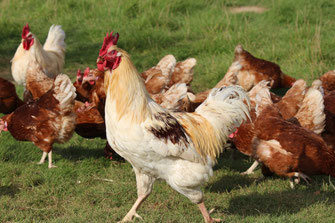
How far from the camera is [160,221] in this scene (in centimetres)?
444

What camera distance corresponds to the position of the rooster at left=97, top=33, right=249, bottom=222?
169 inches

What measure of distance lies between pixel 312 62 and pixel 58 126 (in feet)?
18.7

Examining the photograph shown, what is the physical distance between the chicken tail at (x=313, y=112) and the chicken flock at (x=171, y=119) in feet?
0.04

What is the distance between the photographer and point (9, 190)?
18.7ft

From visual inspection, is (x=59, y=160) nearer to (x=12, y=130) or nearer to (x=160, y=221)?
(x=12, y=130)

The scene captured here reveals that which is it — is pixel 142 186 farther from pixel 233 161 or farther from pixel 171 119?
pixel 233 161

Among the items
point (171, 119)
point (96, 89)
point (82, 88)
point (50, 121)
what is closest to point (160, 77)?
point (96, 89)

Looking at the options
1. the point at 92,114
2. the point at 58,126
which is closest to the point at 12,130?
the point at 58,126

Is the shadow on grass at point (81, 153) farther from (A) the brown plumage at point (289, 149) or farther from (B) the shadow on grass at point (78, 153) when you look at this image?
(A) the brown plumage at point (289, 149)

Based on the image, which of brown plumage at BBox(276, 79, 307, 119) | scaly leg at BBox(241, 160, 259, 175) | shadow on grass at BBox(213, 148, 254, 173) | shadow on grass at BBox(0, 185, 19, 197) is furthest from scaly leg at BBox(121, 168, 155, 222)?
brown plumage at BBox(276, 79, 307, 119)

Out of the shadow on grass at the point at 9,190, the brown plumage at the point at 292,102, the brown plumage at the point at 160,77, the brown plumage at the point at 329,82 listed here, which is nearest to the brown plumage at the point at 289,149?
the brown plumage at the point at 292,102

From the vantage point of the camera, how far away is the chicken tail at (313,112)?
→ 20.1 ft

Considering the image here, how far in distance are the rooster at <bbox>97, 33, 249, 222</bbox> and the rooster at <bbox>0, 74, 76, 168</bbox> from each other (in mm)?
2121

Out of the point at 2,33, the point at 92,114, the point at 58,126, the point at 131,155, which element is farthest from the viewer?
the point at 2,33
